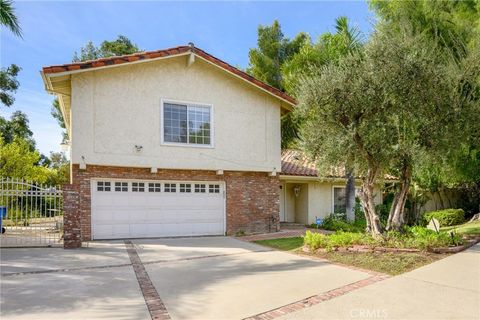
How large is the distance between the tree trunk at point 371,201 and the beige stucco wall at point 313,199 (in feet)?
25.9

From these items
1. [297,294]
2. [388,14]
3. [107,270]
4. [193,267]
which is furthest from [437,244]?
[388,14]

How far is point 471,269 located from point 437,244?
2012mm

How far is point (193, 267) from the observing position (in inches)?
350

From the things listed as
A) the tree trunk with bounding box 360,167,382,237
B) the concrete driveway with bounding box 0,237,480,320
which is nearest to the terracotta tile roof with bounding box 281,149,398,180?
the tree trunk with bounding box 360,167,382,237

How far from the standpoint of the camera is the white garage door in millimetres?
13391

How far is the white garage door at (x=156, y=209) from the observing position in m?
13.4

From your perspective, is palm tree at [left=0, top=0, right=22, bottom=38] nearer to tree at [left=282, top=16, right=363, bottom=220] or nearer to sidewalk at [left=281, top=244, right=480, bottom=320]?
tree at [left=282, top=16, right=363, bottom=220]

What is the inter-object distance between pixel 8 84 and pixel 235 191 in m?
24.5

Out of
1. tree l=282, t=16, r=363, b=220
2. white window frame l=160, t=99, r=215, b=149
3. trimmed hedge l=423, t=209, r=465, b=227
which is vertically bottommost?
trimmed hedge l=423, t=209, r=465, b=227

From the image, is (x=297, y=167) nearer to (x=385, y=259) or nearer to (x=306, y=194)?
(x=306, y=194)

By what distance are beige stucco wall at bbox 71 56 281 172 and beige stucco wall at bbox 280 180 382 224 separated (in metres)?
4.45

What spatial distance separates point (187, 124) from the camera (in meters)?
14.7

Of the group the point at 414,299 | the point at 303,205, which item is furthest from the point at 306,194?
the point at 414,299

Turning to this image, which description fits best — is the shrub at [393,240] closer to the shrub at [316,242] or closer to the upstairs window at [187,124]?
the shrub at [316,242]
